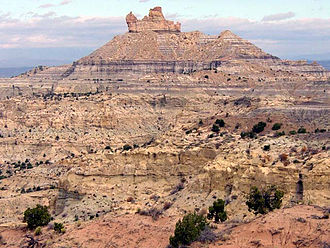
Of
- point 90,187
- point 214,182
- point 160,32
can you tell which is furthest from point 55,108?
point 214,182

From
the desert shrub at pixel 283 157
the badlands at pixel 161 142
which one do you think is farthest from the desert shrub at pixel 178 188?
the desert shrub at pixel 283 157

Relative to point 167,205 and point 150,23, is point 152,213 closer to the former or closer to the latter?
point 167,205

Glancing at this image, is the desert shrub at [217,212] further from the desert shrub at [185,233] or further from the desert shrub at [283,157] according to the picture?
the desert shrub at [283,157]

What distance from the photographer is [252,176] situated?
47125mm

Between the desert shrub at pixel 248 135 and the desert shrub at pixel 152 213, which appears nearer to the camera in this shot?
the desert shrub at pixel 152 213

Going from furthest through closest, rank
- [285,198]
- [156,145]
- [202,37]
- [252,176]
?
[202,37] < [156,145] < [252,176] < [285,198]

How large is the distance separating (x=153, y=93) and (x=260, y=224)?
275 ft

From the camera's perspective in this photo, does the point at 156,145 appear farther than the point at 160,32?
No

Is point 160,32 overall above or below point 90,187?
above

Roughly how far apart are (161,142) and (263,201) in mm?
24296

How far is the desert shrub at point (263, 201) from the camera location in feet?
134

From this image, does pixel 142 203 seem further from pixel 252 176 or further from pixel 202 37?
pixel 202 37

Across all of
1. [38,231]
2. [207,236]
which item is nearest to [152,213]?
[207,236]

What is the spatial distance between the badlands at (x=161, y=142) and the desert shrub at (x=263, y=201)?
759 millimetres
